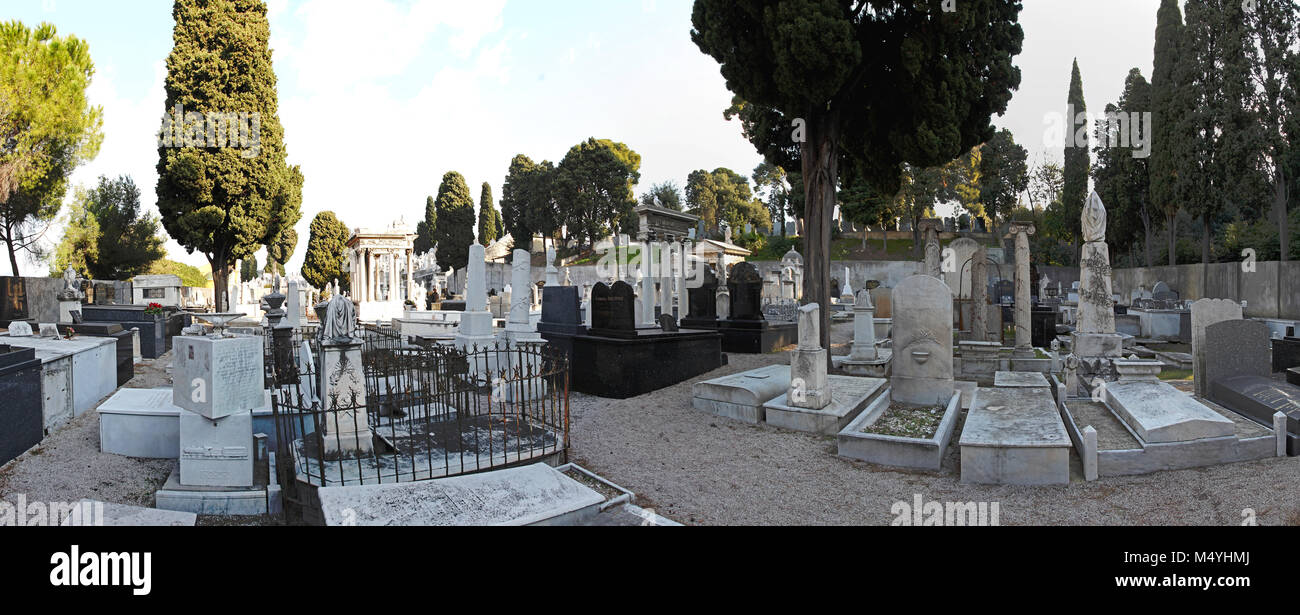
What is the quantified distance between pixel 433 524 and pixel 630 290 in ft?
23.2

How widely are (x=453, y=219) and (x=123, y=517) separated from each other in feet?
137

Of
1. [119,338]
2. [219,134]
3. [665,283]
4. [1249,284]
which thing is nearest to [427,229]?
[219,134]

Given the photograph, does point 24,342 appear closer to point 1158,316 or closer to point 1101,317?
point 1101,317

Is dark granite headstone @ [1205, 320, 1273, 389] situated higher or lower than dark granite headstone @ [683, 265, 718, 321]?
lower

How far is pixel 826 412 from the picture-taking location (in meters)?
7.81

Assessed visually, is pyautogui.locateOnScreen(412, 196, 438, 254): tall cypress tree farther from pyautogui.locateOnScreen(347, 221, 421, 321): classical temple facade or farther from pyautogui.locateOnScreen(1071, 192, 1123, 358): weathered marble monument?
pyautogui.locateOnScreen(1071, 192, 1123, 358): weathered marble monument

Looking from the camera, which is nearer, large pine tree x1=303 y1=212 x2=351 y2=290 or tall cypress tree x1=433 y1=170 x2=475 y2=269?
large pine tree x1=303 y1=212 x2=351 y2=290

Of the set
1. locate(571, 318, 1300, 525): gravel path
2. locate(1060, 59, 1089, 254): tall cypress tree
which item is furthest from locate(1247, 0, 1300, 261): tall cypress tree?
locate(571, 318, 1300, 525): gravel path

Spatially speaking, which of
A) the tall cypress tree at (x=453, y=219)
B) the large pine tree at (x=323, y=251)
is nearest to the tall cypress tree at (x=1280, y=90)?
the tall cypress tree at (x=453, y=219)

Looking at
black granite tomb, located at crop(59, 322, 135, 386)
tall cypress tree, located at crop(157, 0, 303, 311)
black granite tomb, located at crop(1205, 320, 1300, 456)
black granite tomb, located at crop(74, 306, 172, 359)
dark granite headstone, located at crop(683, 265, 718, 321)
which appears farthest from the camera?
tall cypress tree, located at crop(157, 0, 303, 311)

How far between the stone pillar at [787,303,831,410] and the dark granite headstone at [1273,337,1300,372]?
671cm

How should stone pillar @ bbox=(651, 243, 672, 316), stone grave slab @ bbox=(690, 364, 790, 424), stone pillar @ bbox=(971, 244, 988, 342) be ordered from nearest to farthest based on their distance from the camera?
stone grave slab @ bbox=(690, 364, 790, 424)
stone pillar @ bbox=(971, 244, 988, 342)
stone pillar @ bbox=(651, 243, 672, 316)

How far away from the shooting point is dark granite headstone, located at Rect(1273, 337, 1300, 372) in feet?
29.6
